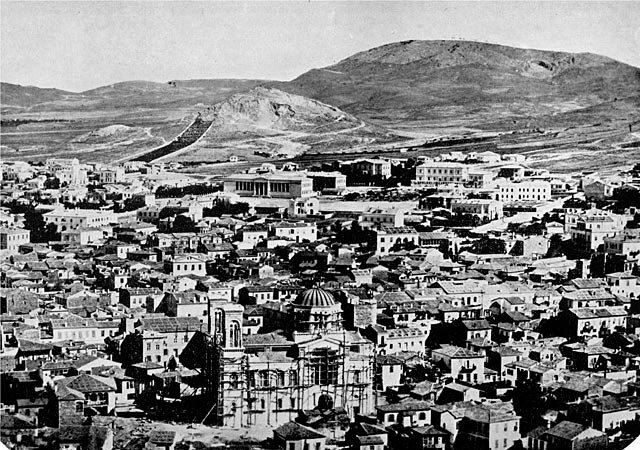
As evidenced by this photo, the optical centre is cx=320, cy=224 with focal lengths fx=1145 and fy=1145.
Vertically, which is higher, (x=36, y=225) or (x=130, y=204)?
(x=130, y=204)

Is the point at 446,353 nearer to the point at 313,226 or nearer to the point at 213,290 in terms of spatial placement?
the point at 213,290

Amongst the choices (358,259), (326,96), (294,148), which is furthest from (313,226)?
(326,96)

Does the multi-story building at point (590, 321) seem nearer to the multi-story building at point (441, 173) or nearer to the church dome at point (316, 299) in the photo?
the church dome at point (316, 299)

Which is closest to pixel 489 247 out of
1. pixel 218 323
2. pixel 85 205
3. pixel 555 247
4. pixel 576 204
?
pixel 555 247

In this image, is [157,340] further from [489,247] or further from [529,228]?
[529,228]

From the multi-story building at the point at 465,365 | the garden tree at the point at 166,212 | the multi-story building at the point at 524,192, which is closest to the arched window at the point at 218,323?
the multi-story building at the point at 465,365
